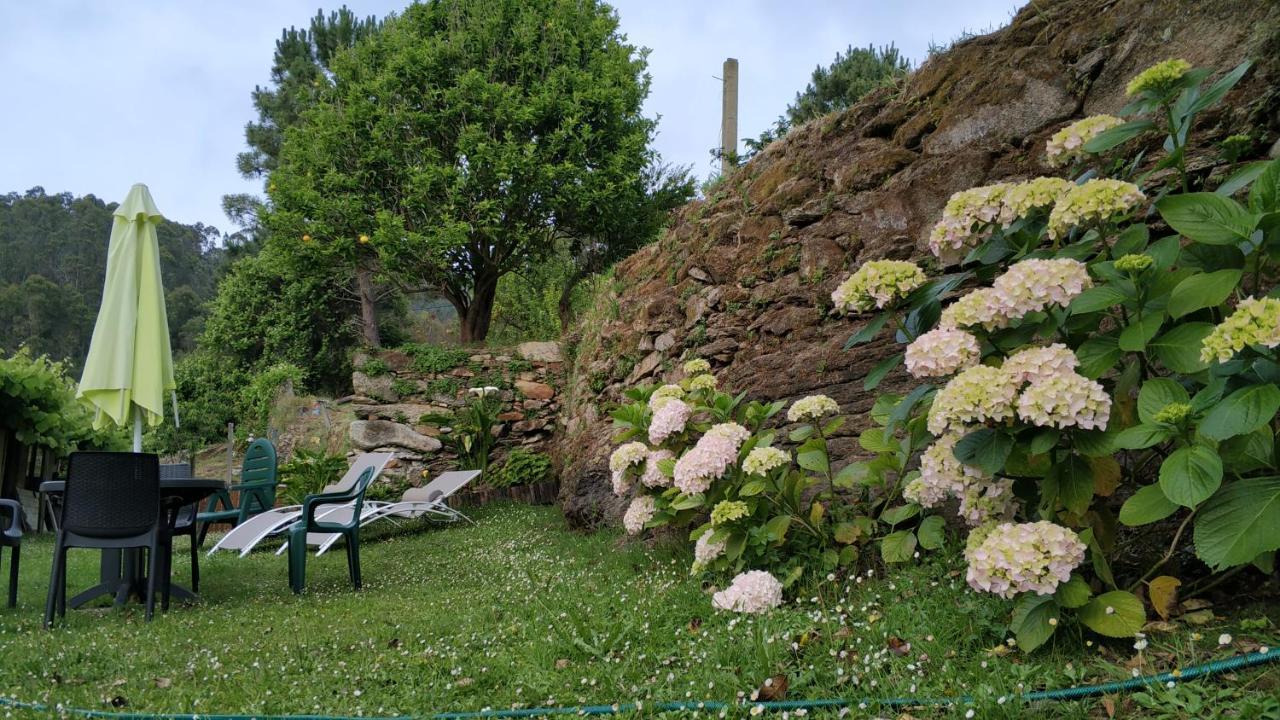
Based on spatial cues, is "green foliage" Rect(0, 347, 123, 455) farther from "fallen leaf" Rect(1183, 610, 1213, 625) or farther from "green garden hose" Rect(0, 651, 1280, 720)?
"fallen leaf" Rect(1183, 610, 1213, 625)

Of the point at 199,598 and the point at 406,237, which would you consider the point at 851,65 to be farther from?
the point at 199,598

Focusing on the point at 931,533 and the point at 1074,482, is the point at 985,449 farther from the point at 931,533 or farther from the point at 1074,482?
the point at 931,533

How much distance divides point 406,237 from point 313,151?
92.6 inches

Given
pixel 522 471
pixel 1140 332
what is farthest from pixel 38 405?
pixel 1140 332

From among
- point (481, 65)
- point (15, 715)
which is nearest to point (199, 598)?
point (15, 715)

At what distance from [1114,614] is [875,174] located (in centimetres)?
286

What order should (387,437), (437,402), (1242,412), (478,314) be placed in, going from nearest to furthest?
(1242,412) < (387,437) < (437,402) < (478,314)

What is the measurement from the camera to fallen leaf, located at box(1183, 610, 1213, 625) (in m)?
1.94

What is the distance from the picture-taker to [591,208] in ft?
34.9

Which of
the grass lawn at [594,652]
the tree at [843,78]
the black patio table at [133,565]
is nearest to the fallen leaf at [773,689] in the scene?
the grass lawn at [594,652]

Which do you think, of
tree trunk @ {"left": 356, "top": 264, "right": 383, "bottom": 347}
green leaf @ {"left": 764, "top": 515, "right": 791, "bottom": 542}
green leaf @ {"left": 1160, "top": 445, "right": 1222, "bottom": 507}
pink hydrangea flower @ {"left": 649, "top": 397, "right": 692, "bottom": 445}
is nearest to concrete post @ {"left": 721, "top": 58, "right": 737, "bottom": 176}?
pink hydrangea flower @ {"left": 649, "top": 397, "right": 692, "bottom": 445}

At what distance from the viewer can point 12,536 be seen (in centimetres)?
411

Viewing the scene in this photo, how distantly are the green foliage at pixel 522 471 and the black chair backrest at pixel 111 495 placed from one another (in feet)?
16.4

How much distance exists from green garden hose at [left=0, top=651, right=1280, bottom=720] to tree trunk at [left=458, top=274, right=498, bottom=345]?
9199 mm
